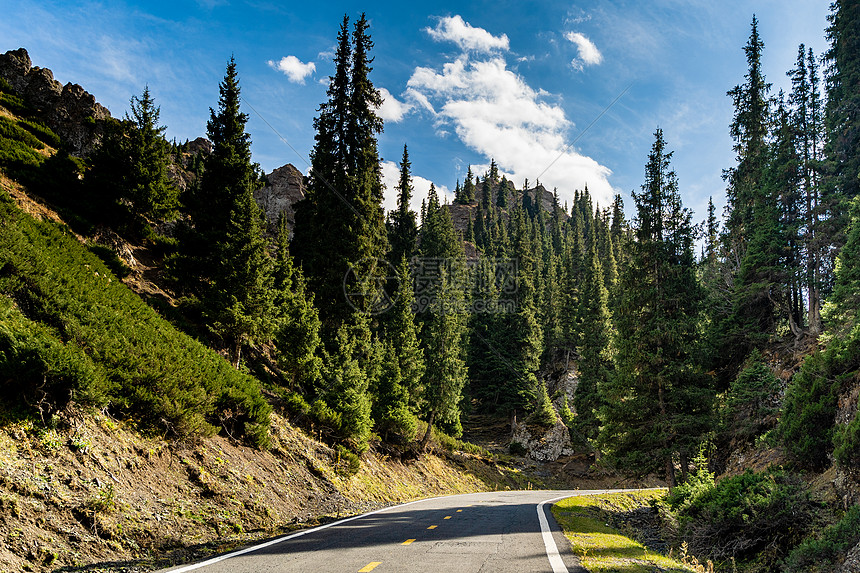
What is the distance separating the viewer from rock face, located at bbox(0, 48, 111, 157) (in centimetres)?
2403

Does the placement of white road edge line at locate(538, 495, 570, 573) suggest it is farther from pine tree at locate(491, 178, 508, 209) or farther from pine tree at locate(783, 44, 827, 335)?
pine tree at locate(491, 178, 508, 209)

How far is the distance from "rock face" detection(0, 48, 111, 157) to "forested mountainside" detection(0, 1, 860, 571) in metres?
0.12

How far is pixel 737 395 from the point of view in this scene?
21469 millimetres

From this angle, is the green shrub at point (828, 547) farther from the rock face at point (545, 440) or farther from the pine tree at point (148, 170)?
the rock face at point (545, 440)

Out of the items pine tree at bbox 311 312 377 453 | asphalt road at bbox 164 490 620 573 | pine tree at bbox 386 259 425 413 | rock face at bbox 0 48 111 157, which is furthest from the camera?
pine tree at bbox 386 259 425 413

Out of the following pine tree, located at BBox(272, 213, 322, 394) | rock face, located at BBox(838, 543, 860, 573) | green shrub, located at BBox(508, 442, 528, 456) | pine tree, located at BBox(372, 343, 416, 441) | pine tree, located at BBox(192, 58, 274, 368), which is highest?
pine tree, located at BBox(192, 58, 274, 368)

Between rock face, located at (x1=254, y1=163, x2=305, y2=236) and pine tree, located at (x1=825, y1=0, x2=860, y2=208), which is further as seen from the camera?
rock face, located at (x1=254, y1=163, x2=305, y2=236)

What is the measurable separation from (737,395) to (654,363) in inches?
234

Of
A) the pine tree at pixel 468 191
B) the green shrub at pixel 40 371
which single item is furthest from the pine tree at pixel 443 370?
the pine tree at pixel 468 191

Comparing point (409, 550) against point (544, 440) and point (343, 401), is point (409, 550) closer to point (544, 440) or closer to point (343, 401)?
point (343, 401)

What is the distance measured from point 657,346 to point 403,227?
3480cm

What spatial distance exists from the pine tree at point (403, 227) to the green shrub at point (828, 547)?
126 feet

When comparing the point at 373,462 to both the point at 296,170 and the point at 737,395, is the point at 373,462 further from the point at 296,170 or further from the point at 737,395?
the point at 296,170

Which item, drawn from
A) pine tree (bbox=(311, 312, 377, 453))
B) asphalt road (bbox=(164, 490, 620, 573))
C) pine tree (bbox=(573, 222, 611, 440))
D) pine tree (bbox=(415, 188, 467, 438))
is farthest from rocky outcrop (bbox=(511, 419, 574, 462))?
asphalt road (bbox=(164, 490, 620, 573))
